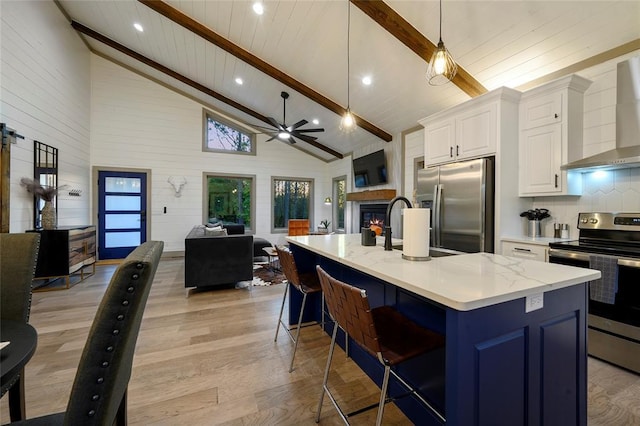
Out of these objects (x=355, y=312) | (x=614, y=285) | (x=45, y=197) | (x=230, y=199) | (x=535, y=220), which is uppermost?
(x=230, y=199)

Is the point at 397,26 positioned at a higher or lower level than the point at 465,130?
higher

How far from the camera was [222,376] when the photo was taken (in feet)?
6.51

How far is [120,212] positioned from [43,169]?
7.01 feet

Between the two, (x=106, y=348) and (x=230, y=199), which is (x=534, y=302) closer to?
(x=106, y=348)

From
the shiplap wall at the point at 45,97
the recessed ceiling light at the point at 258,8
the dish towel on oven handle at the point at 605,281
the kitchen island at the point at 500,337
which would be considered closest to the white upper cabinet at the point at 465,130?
the dish towel on oven handle at the point at 605,281

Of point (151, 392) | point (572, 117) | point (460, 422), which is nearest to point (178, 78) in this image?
point (151, 392)

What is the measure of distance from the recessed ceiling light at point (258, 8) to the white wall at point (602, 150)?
366 centimetres

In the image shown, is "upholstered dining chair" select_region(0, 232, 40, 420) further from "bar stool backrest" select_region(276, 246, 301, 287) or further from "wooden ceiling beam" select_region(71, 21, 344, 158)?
"wooden ceiling beam" select_region(71, 21, 344, 158)

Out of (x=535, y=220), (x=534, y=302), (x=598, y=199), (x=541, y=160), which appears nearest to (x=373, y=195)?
(x=535, y=220)

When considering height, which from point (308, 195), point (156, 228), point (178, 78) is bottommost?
point (156, 228)

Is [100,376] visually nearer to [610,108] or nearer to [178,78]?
[610,108]

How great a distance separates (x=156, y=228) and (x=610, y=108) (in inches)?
306

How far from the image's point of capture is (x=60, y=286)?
4.06m

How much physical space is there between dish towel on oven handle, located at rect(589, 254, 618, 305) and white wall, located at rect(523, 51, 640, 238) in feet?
2.46
